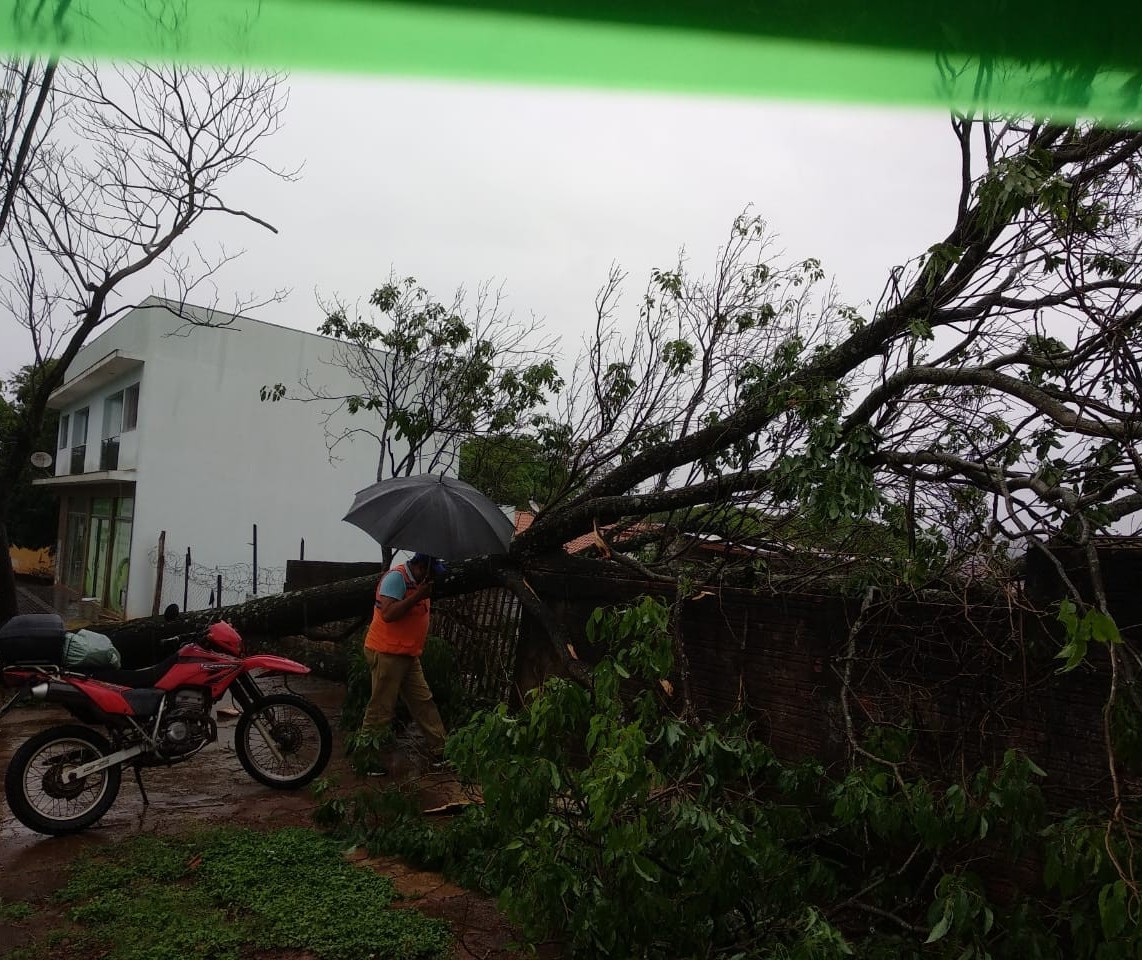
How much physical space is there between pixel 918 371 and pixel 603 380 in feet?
12.8

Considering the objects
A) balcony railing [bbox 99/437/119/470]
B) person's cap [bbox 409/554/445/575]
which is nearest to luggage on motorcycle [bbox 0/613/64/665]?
person's cap [bbox 409/554/445/575]

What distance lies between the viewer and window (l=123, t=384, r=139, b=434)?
63.7 feet

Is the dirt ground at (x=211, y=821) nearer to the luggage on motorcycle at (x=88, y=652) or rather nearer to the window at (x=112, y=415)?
the luggage on motorcycle at (x=88, y=652)

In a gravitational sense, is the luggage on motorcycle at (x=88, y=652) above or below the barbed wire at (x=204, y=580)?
below

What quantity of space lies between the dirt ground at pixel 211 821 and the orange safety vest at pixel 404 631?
85cm

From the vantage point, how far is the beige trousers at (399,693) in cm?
615

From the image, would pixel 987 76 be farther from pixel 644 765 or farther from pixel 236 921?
pixel 236 921

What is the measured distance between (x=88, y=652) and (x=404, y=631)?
1901 millimetres

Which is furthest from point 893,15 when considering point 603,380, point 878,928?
point 603,380

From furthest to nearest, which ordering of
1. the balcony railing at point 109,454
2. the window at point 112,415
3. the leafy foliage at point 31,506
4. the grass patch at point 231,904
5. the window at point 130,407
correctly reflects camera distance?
the leafy foliage at point 31,506 → the window at point 112,415 → the balcony railing at point 109,454 → the window at point 130,407 → the grass patch at point 231,904

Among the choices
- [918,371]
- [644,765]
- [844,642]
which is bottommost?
[644,765]

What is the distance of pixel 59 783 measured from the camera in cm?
483

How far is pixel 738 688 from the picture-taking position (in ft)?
16.2

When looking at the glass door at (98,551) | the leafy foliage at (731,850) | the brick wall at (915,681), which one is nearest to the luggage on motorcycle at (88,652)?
the leafy foliage at (731,850)
